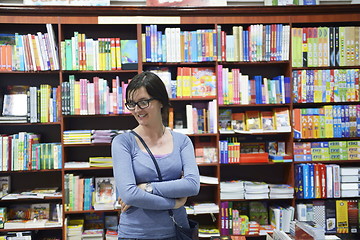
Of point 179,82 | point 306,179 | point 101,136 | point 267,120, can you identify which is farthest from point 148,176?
point 306,179

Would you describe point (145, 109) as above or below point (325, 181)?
above

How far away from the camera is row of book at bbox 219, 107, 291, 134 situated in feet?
10.6

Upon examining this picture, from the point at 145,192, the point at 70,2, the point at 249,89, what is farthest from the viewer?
the point at 249,89

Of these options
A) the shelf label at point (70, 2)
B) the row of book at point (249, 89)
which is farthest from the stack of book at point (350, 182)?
the shelf label at point (70, 2)

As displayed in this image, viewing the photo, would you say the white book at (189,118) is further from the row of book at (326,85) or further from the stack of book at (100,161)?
the row of book at (326,85)

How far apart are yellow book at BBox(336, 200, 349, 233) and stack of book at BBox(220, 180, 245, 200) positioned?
3.31ft

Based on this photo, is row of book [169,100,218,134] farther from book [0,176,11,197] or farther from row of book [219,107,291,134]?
book [0,176,11,197]

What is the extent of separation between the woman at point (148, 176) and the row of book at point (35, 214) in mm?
1884

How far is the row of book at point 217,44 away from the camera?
3.09m

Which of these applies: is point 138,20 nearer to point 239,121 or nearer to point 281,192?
point 239,121

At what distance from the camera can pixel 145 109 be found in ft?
4.76

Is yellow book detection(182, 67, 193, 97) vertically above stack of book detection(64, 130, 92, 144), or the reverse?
yellow book detection(182, 67, 193, 97)

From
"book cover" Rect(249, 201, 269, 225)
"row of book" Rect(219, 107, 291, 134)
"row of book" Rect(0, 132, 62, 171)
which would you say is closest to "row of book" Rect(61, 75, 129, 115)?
"row of book" Rect(0, 132, 62, 171)

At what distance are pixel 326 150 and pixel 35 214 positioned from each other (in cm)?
308
